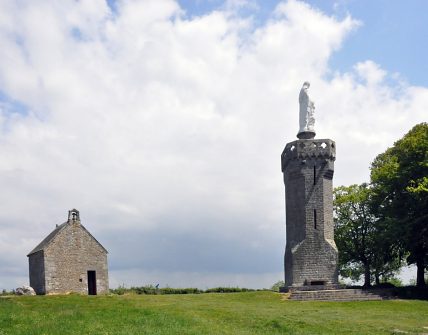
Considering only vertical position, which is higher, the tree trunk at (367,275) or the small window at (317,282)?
the small window at (317,282)

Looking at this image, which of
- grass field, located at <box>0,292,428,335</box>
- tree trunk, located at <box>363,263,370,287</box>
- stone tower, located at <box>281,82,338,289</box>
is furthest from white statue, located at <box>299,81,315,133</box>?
grass field, located at <box>0,292,428,335</box>

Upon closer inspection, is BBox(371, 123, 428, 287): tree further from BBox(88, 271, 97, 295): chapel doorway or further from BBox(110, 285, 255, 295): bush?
BBox(88, 271, 97, 295): chapel doorway

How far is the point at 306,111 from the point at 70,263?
2208cm

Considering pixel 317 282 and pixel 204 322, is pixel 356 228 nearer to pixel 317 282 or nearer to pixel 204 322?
pixel 317 282

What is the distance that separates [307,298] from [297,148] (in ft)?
38.5

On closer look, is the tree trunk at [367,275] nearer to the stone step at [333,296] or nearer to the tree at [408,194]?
the tree at [408,194]

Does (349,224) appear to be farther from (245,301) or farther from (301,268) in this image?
(245,301)

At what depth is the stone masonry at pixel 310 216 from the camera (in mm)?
38188

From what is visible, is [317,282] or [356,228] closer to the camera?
[317,282]

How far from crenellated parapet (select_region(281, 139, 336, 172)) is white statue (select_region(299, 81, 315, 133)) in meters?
1.82

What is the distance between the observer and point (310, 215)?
128ft

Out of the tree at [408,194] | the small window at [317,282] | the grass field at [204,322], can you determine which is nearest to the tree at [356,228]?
the tree at [408,194]

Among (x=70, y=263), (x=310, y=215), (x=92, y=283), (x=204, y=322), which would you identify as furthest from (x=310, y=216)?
(x=204, y=322)

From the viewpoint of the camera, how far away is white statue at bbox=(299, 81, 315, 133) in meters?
41.5
